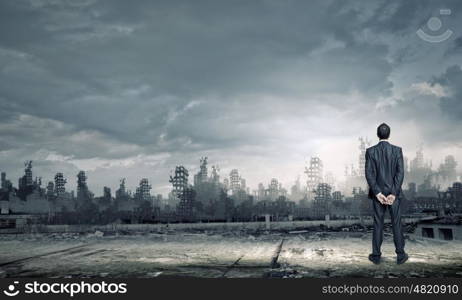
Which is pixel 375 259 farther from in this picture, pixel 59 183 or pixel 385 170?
pixel 59 183

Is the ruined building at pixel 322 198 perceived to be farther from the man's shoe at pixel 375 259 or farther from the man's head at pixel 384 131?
the man's head at pixel 384 131

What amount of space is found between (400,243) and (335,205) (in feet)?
423

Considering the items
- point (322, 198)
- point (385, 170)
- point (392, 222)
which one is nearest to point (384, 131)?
point (385, 170)

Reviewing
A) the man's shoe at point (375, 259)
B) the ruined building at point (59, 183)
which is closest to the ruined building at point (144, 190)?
the ruined building at point (59, 183)

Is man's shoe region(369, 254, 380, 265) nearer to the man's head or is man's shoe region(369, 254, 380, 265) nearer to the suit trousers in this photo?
the suit trousers

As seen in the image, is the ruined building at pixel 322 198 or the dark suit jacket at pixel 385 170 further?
the ruined building at pixel 322 198

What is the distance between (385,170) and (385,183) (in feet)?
0.67

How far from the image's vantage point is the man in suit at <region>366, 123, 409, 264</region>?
555cm

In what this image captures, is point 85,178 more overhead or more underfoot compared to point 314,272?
more overhead

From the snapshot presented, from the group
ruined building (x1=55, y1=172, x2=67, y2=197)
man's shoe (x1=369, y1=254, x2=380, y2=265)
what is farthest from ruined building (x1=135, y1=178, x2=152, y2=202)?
man's shoe (x1=369, y1=254, x2=380, y2=265)

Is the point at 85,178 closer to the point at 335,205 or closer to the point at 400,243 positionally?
the point at 335,205

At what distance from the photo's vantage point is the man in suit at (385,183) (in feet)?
18.2

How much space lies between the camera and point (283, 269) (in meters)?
5.52

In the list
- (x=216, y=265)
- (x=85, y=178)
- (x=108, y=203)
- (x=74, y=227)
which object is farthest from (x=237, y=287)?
(x=85, y=178)
